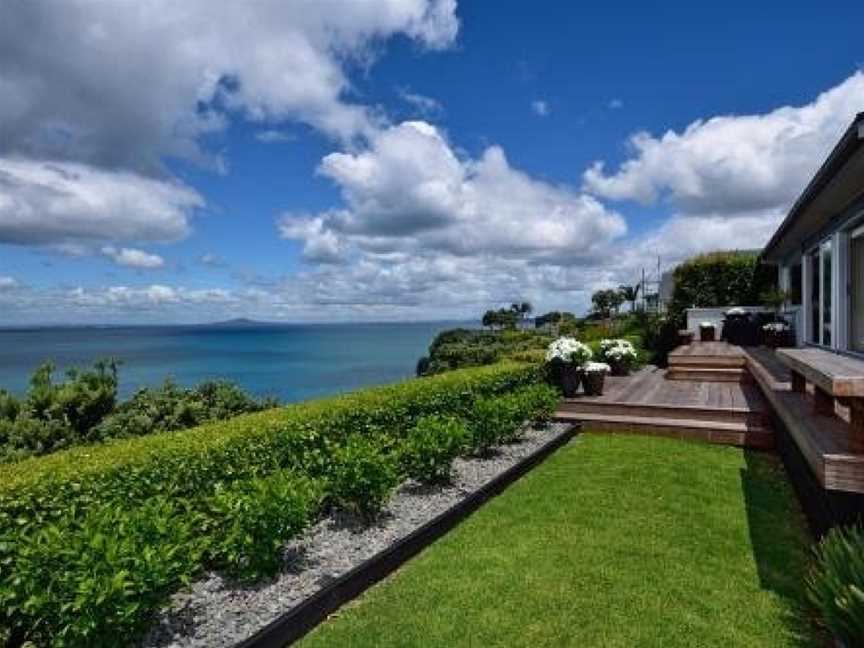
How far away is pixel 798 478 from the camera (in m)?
6.17

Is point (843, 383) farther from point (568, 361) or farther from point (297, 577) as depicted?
point (568, 361)

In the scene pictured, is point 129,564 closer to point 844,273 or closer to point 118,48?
point 118,48

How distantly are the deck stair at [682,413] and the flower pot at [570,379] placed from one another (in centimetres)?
30

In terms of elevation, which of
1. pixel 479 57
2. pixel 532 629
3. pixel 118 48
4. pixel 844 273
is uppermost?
pixel 479 57

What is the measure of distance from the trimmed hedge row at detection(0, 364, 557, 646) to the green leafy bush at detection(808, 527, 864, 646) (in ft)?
10.3

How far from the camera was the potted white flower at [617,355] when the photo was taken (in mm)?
14039

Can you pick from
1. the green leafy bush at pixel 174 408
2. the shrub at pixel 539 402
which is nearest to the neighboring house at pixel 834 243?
the shrub at pixel 539 402

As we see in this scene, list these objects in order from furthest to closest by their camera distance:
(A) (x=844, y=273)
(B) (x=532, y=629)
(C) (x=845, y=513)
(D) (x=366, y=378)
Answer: (D) (x=366, y=378)
(A) (x=844, y=273)
(C) (x=845, y=513)
(B) (x=532, y=629)

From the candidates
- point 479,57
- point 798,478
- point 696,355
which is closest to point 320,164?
point 479,57

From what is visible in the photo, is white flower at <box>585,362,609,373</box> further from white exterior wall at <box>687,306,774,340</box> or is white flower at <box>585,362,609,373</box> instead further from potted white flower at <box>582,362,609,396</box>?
white exterior wall at <box>687,306,774,340</box>

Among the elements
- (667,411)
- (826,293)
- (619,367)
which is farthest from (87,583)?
(619,367)

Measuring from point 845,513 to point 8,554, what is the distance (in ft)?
17.3

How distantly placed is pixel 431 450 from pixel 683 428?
496cm

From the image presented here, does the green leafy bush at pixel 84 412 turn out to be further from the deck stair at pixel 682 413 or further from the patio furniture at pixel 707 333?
the patio furniture at pixel 707 333
